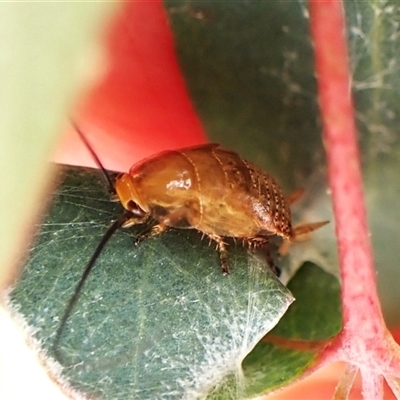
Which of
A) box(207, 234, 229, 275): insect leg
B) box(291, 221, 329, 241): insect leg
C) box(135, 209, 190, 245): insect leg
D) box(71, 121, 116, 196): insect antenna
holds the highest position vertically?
box(71, 121, 116, 196): insect antenna

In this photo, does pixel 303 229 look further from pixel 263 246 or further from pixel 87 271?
pixel 87 271

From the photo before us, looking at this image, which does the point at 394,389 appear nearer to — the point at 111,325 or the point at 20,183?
the point at 111,325

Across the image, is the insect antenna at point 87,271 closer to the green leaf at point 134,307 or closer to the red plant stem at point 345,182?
the green leaf at point 134,307

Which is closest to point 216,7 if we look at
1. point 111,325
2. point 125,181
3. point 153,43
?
point 153,43

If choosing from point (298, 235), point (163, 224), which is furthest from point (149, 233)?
point (298, 235)

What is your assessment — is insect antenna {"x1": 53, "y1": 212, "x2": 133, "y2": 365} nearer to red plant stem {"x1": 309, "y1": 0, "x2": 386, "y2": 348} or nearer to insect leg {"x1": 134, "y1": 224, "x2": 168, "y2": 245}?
insect leg {"x1": 134, "y1": 224, "x2": 168, "y2": 245}

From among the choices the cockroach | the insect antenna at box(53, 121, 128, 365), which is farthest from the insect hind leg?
the insect antenna at box(53, 121, 128, 365)
